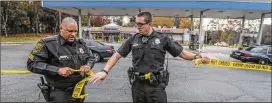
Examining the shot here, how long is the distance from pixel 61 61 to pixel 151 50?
1124mm

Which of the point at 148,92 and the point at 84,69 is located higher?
the point at 84,69

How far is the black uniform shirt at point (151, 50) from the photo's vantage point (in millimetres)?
3191

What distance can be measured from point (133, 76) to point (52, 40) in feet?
3.69

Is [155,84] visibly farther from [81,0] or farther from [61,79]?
[81,0]

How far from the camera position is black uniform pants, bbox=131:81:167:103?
319 cm

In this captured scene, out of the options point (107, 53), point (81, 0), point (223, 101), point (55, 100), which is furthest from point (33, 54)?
point (81, 0)

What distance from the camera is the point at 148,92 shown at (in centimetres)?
320

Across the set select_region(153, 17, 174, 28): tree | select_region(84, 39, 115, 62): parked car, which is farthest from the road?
select_region(153, 17, 174, 28): tree

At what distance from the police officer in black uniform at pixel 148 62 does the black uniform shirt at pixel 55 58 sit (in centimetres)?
37

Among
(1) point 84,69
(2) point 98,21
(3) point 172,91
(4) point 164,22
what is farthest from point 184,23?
(1) point 84,69

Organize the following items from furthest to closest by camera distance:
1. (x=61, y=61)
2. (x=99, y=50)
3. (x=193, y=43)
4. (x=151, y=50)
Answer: (x=193, y=43)
(x=99, y=50)
(x=151, y=50)
(x=61, y=61)

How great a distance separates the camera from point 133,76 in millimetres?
3293

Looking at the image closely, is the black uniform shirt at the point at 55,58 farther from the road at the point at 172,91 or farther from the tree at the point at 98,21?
the tree at the point at 98,21

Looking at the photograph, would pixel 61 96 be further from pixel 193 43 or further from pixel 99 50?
pixel 193 43
